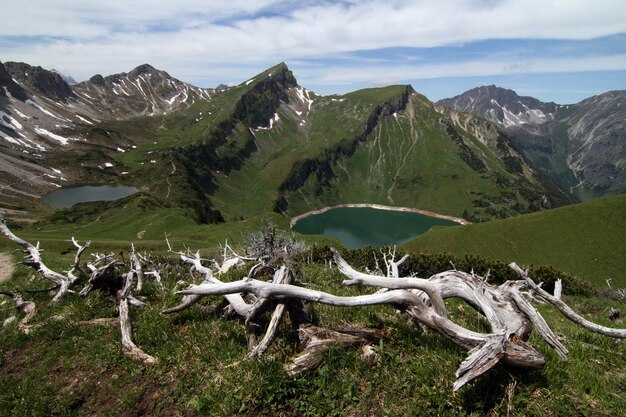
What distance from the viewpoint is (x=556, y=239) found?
13588 centimetres

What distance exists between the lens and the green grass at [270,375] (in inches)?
256

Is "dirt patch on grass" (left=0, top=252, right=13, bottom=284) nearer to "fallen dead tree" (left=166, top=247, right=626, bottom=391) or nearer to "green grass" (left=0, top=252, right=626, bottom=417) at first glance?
"green grass" (left=0, top=252, right=626, bottom=417)

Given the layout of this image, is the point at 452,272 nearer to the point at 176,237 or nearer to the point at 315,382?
the point at 315,382

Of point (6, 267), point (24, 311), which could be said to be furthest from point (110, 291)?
point (6, 267)

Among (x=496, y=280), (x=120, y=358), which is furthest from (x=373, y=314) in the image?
(x=496, y=280)

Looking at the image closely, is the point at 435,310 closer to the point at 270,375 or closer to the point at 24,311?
the point at 270,375

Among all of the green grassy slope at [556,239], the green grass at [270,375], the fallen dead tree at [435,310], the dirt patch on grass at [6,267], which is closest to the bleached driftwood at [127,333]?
the green grass at [270,375]

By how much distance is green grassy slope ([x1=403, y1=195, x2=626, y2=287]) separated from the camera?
12244 cm

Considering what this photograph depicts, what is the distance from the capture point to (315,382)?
746cm

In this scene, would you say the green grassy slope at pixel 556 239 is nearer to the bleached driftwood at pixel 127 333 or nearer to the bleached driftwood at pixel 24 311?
the bleached driftwood at pixel 24 311

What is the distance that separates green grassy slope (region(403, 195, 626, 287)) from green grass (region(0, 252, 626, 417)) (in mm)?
131142

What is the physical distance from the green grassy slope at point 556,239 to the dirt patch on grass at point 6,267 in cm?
11825

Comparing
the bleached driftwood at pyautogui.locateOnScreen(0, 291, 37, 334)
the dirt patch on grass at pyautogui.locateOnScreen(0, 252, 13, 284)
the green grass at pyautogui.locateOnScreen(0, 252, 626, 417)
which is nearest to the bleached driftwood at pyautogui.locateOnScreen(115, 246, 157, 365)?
the green grass at pyautogui.locateOnScreen(0, 252, 626, 417)

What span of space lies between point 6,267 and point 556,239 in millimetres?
152229
